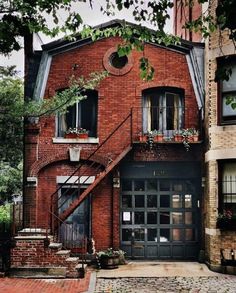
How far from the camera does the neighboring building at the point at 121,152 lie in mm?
Answer: 16438

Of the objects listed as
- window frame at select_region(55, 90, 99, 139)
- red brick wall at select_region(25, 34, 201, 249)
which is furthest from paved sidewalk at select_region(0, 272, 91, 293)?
window frame at select_region(55, 90, 99, 139)

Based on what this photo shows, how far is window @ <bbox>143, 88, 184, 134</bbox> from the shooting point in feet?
55.4

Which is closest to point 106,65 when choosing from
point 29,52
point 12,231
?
point 29,52

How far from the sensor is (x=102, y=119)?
54.7ft

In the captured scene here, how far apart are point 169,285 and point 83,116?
6.95 m

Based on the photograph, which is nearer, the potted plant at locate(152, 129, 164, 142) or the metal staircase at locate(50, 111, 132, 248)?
the potted plant at locate(152, 129, 164, 142)

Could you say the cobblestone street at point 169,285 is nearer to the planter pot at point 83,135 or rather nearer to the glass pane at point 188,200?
the glass pane at point 188,200

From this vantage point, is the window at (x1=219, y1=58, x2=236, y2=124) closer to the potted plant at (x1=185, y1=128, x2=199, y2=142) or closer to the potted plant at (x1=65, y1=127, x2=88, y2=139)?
the potted plant at (x1=185, y1=128, x2=199, y2=142)

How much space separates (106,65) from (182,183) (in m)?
4.83

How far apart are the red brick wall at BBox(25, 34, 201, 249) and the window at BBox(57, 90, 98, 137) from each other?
0.34m

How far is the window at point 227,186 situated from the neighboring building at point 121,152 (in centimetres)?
147

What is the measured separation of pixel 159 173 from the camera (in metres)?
16.8

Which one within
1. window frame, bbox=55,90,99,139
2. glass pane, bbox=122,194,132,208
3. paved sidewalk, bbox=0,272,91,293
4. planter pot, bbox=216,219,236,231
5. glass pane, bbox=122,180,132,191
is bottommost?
paved sidewalk, bbox=0,272,91,293

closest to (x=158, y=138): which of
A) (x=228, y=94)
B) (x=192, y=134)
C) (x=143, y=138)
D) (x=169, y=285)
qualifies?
(x=143, y=138)
